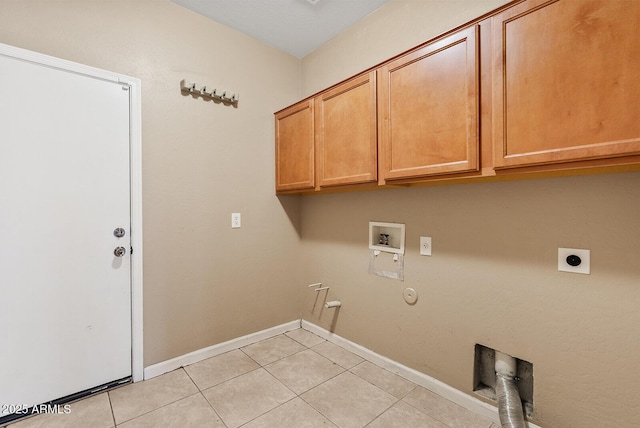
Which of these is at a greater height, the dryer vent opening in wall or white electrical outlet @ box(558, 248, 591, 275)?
white electrical outlet @ box(558, 248, 591, 275)

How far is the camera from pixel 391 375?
6.59ft

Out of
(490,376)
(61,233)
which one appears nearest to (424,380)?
(490,376)

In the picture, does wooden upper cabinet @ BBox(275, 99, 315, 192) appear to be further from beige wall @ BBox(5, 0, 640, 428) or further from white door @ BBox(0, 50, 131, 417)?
white door @ BBox(0, 50, 131, 417)

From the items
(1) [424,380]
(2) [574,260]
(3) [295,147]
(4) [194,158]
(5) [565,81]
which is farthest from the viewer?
(3) [295,147]

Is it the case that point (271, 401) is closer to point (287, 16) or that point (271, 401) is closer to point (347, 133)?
point (347, 133)

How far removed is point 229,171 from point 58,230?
1.13 m

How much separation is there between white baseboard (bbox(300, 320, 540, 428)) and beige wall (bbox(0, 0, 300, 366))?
0.66 meters

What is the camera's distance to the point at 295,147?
239 cm

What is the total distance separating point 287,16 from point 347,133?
1.10 m

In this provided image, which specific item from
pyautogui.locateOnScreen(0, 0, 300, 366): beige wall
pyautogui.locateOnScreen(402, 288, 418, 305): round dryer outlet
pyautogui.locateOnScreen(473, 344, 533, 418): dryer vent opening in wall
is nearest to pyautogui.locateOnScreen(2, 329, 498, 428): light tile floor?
pyautogui.locateOnScreen(473, 344, 533, 418): dryer vent opening in wall

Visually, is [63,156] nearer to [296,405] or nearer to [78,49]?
[78,49]

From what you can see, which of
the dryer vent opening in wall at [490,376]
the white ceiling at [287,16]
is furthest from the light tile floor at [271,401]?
the white ceiling at [287,16]

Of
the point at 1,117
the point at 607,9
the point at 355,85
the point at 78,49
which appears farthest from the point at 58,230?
the point at 607,9

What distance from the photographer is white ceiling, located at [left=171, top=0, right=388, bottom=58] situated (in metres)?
2.09
